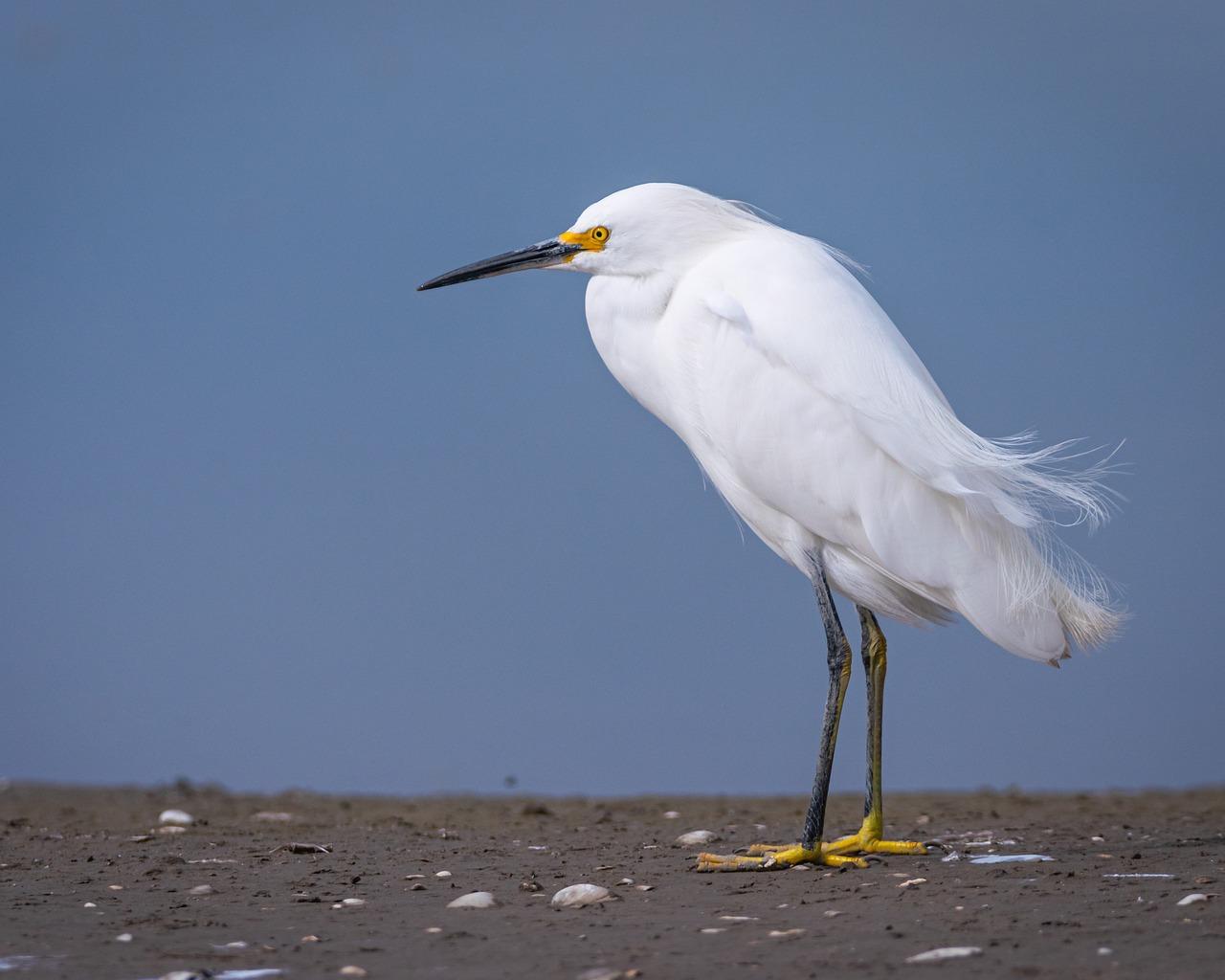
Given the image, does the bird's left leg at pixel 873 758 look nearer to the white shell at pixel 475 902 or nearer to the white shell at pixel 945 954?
the white shell at pixel 475 902

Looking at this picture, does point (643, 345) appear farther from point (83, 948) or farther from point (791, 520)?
point (83, 948)

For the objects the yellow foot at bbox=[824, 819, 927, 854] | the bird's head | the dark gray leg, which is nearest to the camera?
the dark gray leg

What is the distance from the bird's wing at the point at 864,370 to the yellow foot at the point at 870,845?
1.55m

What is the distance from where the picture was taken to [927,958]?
3811 millimetres

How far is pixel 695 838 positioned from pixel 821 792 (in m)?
1.23

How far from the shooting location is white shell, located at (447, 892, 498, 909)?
4.97 meters

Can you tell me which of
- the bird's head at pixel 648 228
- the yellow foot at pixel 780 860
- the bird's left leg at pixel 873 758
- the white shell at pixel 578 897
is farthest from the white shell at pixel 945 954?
the bird's head at pixel 648 228

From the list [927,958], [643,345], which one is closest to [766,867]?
[927,958]

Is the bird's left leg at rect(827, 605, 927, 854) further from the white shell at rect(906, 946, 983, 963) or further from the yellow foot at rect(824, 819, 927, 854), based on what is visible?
the white shell at rect(906, 946, 983, 963)

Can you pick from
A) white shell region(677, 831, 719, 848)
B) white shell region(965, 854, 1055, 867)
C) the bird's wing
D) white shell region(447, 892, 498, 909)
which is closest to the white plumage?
the bird's wing

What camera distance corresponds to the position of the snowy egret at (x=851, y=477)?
599 centimetres

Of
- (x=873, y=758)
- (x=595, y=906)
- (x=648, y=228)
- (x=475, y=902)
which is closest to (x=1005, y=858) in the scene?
(x=873, y=758)

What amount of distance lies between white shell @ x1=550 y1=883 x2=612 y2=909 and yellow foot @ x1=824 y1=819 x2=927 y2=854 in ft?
4.53

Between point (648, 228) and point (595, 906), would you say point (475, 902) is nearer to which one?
point (595, 906)
